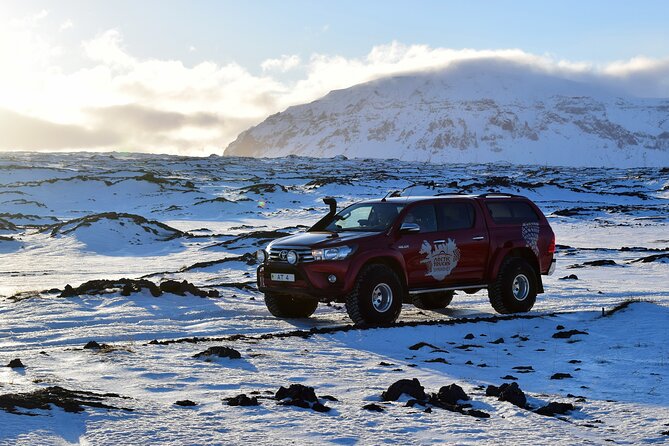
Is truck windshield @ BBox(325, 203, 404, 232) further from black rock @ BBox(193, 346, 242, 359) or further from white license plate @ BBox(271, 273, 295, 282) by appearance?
black rock @ BBox(193, 346, 242, 359)

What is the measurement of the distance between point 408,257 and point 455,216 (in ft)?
4.52

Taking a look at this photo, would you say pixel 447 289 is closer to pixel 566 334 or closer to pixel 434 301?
pixel 434 301

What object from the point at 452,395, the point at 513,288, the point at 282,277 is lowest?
the point at 452,395

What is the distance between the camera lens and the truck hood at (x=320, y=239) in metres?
11.3

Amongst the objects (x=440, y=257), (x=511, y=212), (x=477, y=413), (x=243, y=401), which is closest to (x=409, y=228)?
(x=440, y=257)

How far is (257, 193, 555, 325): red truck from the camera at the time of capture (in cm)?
1120

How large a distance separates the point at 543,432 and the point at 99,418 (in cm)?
348

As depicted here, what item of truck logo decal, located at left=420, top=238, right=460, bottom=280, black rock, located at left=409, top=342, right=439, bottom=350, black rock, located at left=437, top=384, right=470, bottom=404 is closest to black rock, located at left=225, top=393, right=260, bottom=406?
black rock, located at left=437, top=384, right=470, bottom=404

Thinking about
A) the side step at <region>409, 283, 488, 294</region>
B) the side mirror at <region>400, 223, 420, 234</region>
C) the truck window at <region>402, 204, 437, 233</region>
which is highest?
the truck window at <region>402, 204, 437, 233</region>

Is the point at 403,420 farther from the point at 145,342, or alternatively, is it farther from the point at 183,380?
the point at 145,342

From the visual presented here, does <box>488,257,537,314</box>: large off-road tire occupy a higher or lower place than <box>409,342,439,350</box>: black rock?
higher

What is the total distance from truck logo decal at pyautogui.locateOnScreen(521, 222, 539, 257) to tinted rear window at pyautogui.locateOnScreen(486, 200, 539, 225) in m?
0.11

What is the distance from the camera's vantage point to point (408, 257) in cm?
1169

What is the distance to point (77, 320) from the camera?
12367 millimetres
